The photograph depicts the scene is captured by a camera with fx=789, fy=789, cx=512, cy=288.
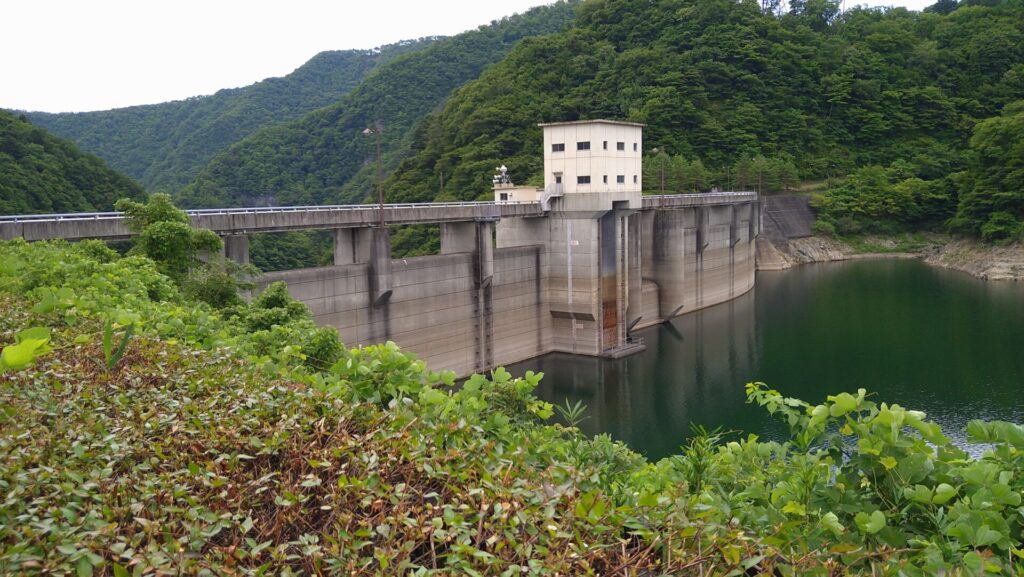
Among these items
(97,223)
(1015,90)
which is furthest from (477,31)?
(97,223)

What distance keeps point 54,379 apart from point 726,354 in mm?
32298

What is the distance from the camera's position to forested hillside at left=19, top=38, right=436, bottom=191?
324 ft

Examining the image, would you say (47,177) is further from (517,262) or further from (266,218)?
(517,262)

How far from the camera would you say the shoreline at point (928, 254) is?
54.4 meters

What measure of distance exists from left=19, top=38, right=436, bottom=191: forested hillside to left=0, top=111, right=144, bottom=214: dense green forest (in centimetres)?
4529

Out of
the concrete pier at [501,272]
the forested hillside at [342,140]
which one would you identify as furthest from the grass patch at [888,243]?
the forested hillside at [342,140]

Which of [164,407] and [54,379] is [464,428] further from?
[54,379]

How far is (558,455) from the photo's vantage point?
19.7 feet

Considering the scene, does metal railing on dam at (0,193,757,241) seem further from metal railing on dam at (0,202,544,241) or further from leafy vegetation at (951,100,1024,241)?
leafy vegetation at (951,100,1024,241)

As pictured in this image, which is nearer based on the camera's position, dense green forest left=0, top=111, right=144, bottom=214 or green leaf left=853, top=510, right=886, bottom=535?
green leaf left=853, top=510, right=886, bottom=535

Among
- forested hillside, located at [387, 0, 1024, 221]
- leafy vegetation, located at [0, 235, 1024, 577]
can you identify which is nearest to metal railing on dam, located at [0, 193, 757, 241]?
leafy vegetation, located at [0, 235, 1024, 577]

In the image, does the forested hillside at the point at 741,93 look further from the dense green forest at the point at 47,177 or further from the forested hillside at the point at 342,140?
the dense green forest at the point at 47,177

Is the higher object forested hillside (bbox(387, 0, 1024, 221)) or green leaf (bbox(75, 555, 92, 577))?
forested hillside (bbox(387, 0, 1024, 221))

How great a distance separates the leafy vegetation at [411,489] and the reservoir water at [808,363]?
57.3 feet
